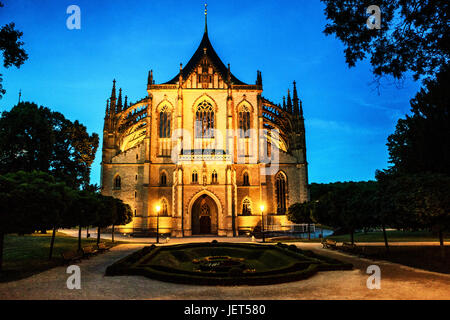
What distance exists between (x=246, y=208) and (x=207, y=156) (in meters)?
9.64

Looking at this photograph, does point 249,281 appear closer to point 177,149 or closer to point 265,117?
point 177,149

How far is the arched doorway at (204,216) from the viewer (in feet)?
132

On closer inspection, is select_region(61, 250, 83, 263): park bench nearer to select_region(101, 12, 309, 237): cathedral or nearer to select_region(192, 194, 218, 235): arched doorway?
select_region(101, 12, 309, 237): cathedral

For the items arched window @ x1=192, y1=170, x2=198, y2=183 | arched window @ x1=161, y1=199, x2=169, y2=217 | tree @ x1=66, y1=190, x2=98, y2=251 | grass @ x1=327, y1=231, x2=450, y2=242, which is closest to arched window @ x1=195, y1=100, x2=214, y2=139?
arched window @ x1=192, y1=170, x2=198, y2=183

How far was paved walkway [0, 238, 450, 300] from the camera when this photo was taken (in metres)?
9.77

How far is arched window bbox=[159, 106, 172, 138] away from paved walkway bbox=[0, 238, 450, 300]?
1227 inches

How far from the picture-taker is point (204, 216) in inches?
1606

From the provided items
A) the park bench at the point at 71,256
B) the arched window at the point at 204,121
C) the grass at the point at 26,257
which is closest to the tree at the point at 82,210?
the park bench at the point at 71,256

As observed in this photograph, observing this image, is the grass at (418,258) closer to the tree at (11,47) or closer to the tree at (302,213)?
the tree at (302,213)

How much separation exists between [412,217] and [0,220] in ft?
64.4

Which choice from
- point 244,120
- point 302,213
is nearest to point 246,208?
point 302,213

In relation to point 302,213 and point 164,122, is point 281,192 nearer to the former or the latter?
point 302,213
